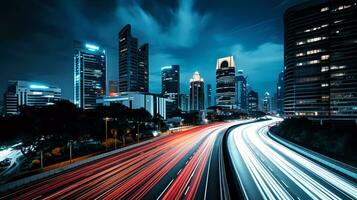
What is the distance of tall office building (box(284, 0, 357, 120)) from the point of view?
106125 millimetres

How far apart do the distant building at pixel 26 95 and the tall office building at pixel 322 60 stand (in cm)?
20750

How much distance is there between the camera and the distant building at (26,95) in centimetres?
18312

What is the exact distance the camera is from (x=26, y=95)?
18538cm

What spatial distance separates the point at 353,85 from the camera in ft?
344

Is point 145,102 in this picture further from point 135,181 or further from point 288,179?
point 288,179

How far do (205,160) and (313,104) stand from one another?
122 m

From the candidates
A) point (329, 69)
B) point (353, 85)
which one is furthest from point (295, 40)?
point (353, 85)

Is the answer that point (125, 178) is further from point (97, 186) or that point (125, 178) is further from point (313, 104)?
point (313, 104)

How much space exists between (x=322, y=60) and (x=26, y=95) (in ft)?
827

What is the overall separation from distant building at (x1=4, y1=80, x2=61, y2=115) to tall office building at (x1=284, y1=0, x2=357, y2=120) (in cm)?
20750

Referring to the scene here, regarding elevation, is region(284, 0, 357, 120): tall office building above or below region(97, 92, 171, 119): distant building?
above

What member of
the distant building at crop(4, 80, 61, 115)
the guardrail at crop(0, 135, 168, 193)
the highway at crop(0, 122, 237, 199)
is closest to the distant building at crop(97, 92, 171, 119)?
the distant building at crop(4, 80, 61, 115)

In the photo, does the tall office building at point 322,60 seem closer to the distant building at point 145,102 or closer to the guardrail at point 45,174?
the distant building at point 145,102

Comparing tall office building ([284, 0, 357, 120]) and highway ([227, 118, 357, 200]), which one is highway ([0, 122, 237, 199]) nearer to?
highway ([227, 118, 357, 200])
